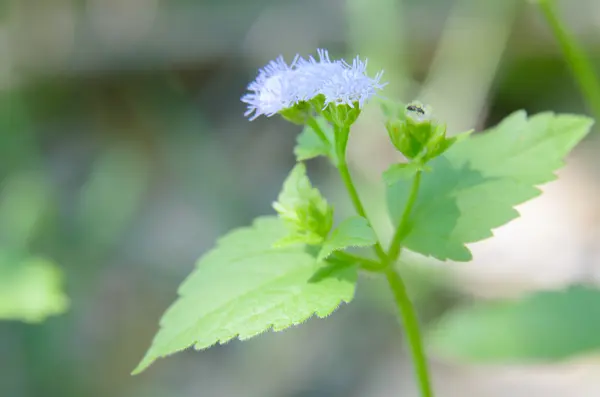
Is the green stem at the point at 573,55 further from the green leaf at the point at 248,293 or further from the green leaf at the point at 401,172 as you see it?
the green leaf at the point at 248,293

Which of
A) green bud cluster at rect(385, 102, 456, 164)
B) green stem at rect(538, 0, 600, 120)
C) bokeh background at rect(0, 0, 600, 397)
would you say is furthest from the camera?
bokeh background at rect(0, 0, 600, 397)

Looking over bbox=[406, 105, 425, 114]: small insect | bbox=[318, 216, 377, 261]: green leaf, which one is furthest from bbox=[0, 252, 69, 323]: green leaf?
bbox=[406, 105, 425, 114]: small insect

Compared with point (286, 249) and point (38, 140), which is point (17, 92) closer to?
point (38, 140)

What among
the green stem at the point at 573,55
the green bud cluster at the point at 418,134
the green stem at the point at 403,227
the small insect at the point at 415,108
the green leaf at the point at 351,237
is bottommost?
the green leaf at the point at 351,237

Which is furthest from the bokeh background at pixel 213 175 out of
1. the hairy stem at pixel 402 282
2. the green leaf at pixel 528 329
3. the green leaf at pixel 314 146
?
the hairy stem at pixel 402 282

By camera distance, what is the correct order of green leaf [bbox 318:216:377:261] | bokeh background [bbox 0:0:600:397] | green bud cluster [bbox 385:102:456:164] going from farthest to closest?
bokeh background [bbox 0:0:600:397] < green bud cluster [bbox 385:102:456:164] < green leaf [bbox 318:216:377:261]

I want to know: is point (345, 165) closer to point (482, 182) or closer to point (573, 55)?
point (482, 182)


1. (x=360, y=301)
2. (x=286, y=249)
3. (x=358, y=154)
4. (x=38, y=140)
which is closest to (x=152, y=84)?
(x=38, y=140)

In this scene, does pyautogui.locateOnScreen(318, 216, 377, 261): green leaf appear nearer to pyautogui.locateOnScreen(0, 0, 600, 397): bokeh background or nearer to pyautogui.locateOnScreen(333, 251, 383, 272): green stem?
pyautogui.locateOnScreen(333, 251, 383, 272): green stem
